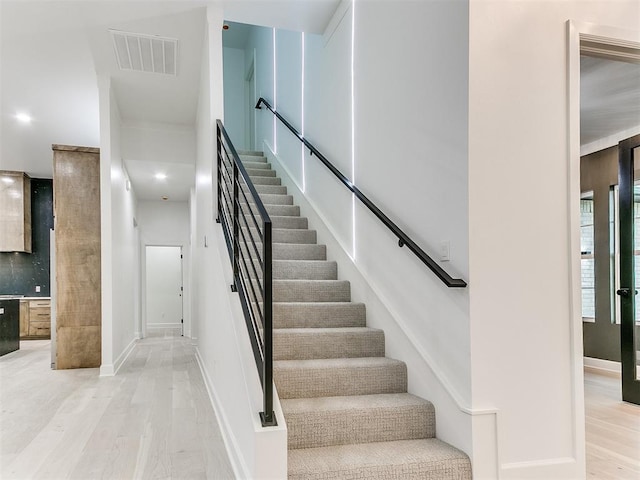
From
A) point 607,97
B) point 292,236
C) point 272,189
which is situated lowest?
point 292,236

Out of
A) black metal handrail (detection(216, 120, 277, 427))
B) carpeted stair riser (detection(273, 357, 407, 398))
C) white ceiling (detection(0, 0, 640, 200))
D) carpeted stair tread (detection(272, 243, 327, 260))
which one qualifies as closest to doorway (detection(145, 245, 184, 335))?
white ceiling (detection(0, 0, 640, 200))

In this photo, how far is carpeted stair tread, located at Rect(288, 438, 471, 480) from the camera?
2.11 metres

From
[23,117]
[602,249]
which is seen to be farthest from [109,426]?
[602,249]

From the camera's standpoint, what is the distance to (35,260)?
386 inches

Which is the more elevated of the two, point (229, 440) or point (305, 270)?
point (305, 270)

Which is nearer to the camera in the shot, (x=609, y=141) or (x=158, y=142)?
(x=609, y=141)

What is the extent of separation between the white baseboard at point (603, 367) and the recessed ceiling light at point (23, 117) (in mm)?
7940

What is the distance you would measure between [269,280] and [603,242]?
4941mm

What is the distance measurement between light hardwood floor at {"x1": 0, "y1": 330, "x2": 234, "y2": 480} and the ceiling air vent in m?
3.30

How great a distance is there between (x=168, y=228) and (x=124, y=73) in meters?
4.85

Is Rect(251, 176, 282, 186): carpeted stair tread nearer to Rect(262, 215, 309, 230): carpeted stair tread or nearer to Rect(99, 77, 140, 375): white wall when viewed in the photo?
Rect(262, 215, 309, 230): carpeted stair tread

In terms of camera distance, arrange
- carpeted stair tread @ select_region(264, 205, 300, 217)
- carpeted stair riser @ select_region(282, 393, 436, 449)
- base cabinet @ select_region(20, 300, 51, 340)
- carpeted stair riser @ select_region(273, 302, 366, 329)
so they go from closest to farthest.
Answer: carpeted stair riser @ select_region(282, 393, 436, 449) < carpeted stair riser @ select_region(273, 302, 366, 329) < carpeted stair tread @ select_region(264, 205, 300, 217) < base cabinet @ select_region(20, 300, 51, 340)

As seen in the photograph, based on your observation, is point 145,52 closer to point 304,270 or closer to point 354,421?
point 304,270

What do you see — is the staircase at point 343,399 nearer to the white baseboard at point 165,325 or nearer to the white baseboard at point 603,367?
the white baseboard at point 603,367
